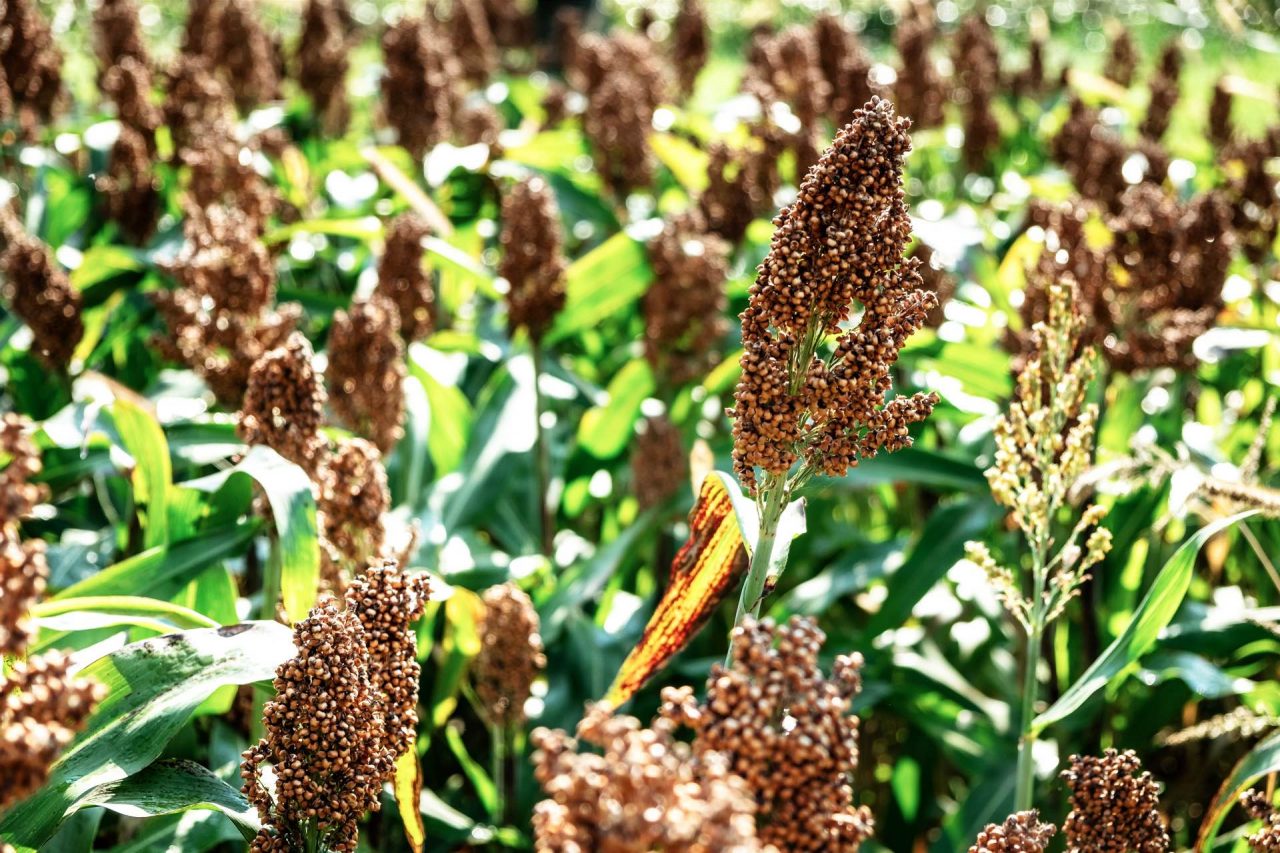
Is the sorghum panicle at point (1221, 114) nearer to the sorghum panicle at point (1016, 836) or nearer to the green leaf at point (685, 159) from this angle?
the green leaf at point (685, 159)

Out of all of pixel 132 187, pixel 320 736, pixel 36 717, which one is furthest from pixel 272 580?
pixel 132 187

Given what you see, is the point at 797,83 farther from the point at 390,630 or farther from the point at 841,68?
the point at 390,630

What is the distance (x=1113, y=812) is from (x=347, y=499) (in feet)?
4.43

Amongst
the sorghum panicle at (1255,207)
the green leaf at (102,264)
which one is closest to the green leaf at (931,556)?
the sorghum panicle at (1255,207)

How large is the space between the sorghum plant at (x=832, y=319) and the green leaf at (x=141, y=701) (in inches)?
27.9

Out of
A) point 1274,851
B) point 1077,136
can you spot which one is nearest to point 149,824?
point 1274,851

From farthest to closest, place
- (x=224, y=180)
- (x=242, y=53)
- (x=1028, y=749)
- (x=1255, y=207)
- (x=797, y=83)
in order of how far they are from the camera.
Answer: (x=242, y=53) < (x=797, y=83) < (x=1255, y=207) < (x=224, y=180) < (x=1028, y=749)

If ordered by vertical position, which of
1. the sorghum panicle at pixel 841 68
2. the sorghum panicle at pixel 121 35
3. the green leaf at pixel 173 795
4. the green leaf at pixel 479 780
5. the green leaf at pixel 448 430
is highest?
the sorghum panicle at pixel 841 68

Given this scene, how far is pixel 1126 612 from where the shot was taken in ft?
11.5

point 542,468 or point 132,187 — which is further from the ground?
point 132,187

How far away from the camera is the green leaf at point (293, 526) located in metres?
2.24

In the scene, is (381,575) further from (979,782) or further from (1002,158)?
(1002,158)

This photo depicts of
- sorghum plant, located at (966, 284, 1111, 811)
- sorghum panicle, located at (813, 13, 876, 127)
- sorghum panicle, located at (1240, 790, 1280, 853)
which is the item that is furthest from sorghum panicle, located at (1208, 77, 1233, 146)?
sorghum panicle, located at (1240, 790, 1280, 853)

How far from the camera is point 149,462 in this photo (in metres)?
2.92
